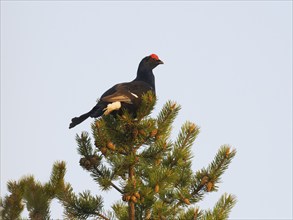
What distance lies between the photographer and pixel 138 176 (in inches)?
277

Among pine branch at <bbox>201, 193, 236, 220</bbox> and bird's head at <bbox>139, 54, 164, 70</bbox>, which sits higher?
bird's head at <bbox>139, 54, 164, 70</bbox>

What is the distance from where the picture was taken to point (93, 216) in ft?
23.1

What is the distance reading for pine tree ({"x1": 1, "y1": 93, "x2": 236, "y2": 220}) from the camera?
21.6 feet

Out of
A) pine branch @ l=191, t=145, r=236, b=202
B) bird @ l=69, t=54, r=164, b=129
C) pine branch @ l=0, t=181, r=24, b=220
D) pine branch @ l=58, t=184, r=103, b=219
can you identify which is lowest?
pine branch @ l=0, t=181, r=24, b=220

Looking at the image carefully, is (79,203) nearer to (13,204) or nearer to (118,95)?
(13,204)

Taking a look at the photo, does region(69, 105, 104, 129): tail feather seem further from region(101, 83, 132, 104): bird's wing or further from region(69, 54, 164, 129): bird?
region(101, 83, 132, 104): bird's wing

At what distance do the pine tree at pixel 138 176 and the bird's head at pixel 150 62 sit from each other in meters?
4.15

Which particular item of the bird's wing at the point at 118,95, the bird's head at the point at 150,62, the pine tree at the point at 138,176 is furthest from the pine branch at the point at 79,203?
the bird's head at the point at 150,62

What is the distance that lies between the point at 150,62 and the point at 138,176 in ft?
16.2

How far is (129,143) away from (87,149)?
0.46 meters

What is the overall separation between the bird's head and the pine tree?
4.15 m

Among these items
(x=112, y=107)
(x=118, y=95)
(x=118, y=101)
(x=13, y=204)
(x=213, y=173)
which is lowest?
(x=13, y=204)

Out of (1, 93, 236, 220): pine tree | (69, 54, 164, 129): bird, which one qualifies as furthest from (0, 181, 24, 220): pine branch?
(69, 54, 164, 129): bird

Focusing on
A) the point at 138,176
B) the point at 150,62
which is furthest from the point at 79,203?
the point at 150,62
